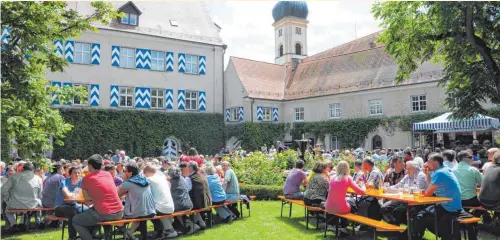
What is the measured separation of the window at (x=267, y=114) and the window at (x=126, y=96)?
10.3 meters

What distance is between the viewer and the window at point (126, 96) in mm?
26375

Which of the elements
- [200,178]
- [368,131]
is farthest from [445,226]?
[368,131]

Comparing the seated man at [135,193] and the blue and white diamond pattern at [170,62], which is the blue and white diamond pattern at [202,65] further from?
the seated man at [135,193]

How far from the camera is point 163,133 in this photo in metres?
27.3

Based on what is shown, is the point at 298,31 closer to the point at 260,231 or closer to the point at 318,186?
the point at 318,186

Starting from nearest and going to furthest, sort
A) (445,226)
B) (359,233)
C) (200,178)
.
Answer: (445,226) → (359,233) → (200,178)

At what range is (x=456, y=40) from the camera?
1176cm

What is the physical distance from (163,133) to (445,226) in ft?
75.3

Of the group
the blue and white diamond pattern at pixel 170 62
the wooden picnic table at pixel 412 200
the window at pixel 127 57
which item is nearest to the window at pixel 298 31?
the blue and white diamond pattern at pixel 170 62

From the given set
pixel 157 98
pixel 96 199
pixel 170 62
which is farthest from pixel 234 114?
pixel 96 199

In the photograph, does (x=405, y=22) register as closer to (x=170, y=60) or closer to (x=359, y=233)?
(x=359, y=233)

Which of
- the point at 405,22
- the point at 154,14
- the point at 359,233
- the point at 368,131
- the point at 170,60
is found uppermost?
the point at 154,14

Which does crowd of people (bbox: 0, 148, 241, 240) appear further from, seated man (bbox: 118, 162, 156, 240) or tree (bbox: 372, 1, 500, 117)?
tree (bbox: 372, 1, 500, 117)

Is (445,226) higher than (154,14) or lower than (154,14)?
lower
